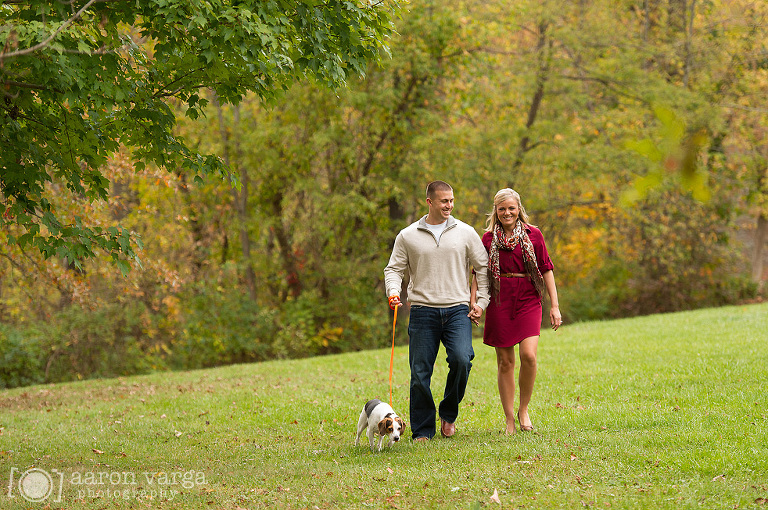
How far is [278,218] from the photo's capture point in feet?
57.5

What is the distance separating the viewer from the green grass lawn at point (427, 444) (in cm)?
459

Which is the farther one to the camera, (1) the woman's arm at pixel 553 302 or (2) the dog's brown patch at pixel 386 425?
(1) the woman's arm at pixel 553 302

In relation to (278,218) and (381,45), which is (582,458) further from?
(278,218)

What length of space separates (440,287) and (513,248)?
0.66 m

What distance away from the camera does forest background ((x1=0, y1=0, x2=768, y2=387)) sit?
16516 mm

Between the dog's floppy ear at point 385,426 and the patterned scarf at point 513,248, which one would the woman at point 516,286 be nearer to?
the patterned scarf at point 513,248

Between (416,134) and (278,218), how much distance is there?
3969 mm

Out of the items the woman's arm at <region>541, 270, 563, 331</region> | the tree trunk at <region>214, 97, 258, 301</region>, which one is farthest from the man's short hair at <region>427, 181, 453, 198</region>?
the tree trunk at <region>214, 97, 258, 301</region>

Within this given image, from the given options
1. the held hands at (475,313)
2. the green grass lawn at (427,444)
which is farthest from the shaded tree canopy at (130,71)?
the held hands at (475,313)

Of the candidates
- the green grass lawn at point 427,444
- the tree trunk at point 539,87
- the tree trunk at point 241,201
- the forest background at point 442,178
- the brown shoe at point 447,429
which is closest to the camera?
the green grass lawn at point 427,444

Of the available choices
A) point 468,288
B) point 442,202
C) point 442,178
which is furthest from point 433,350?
point 442,178

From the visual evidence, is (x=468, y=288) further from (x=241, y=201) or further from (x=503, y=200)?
(x=241, y=201)

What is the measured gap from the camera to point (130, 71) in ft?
18.5

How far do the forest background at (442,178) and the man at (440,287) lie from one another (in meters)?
10.4
